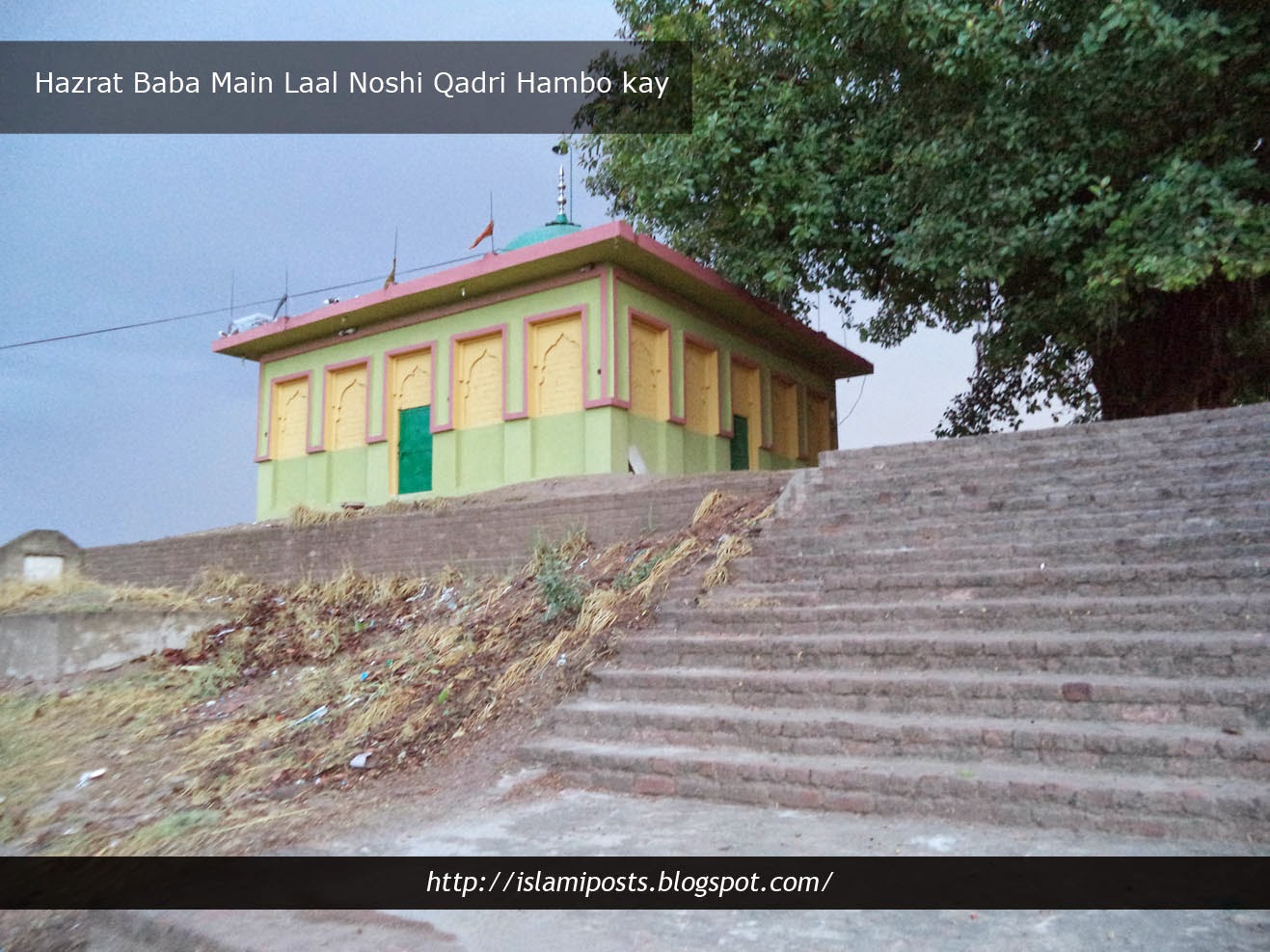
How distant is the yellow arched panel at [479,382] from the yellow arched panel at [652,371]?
186 centimetres

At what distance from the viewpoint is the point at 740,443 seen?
14086 mm

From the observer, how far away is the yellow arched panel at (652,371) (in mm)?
12008

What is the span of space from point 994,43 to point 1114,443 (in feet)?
14.6

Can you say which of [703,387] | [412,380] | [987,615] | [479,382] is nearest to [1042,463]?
[987,615]

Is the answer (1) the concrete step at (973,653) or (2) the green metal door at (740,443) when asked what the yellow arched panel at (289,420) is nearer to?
(2) the green metal door at (740,443)

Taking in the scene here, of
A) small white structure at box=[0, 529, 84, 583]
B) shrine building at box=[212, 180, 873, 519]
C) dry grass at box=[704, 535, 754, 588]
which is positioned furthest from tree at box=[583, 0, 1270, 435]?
small white structure at box=[0, 529, 84, 583]

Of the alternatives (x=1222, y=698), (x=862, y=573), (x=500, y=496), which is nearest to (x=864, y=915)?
(x=1222, y=698)

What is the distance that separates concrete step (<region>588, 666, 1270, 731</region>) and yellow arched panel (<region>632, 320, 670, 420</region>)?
6591 millimetres

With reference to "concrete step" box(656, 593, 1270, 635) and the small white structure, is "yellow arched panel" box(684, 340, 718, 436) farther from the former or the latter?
the small white structure

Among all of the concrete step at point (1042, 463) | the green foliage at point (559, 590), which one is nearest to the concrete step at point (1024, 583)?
the green foliage at point (559, 590)

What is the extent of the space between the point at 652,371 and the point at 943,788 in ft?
28.6

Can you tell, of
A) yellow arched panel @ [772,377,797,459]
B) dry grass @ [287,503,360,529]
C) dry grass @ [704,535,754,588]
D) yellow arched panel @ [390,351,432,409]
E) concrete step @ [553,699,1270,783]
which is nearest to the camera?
concrete step @ [553,699,1270,783]

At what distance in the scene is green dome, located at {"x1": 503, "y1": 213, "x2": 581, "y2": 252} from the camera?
13664 mm

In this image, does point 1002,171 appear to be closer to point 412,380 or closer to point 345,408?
point 412,380
